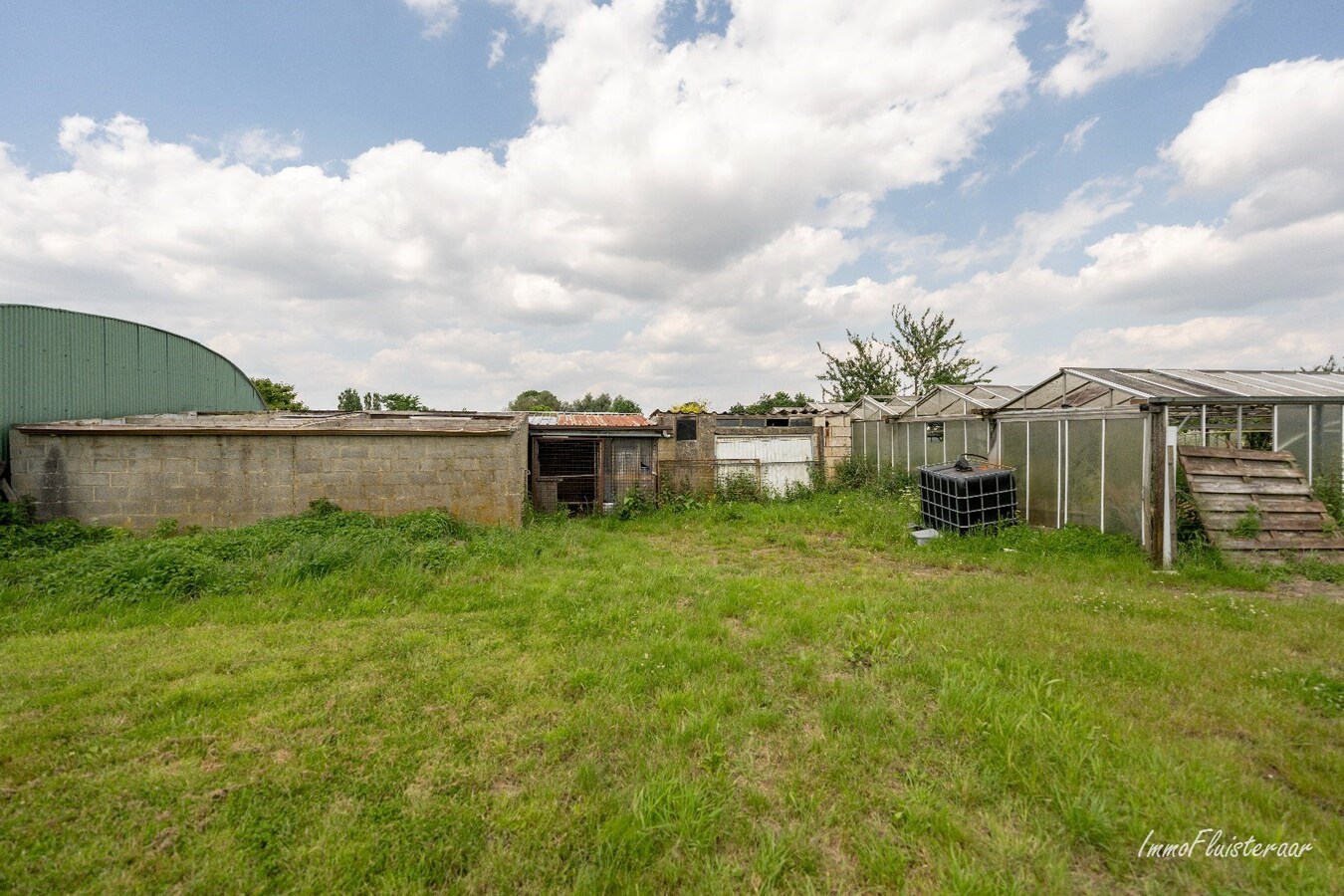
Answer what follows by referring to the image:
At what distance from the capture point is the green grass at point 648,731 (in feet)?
7.22

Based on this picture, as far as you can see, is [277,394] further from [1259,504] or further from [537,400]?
[1259,504]

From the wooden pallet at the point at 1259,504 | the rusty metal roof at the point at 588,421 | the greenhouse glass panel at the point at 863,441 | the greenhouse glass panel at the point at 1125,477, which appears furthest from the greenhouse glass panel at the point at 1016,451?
the rusty metal roof at the point at 588,421

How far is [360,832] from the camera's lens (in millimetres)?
2334

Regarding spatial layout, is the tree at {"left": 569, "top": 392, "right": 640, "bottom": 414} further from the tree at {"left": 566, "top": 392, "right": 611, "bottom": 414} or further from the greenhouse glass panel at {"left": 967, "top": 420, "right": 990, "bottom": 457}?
the greenhouse glass panel at {"left": 967, "top": 420, "right": 990, "bottom": 457}

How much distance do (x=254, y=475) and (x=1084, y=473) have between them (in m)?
13.8

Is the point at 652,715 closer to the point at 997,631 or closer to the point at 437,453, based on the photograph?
the point at 997,631

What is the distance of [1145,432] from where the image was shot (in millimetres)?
7066

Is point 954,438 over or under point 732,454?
over

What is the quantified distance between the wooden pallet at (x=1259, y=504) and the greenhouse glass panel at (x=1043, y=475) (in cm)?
164

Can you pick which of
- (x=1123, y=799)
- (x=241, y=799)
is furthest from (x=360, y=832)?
(x=1123, y=799)

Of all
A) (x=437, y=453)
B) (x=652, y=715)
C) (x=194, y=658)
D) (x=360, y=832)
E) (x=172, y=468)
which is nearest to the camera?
(x=360, y=832)

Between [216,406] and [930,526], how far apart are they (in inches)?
708

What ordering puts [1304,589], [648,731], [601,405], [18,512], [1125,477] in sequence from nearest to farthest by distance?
[648,731] < [1304,589] < [18,512] < [1125,477] < [601,405]

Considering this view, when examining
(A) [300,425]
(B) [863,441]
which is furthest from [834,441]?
(A) [300,425]
